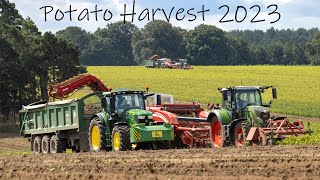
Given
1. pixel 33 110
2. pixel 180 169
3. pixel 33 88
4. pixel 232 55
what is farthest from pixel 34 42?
pixel 232 55

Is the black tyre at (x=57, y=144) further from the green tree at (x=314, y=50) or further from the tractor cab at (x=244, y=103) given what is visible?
the green tree at (x=314, y=50)

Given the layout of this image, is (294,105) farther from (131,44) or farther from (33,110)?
(131,44)

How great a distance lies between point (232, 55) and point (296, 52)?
61.5 ft

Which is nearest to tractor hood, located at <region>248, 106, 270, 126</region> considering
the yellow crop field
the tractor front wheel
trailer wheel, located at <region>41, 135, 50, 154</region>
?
the tractor front wheel

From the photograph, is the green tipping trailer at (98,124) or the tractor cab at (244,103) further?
the tractor cab at (244,103)

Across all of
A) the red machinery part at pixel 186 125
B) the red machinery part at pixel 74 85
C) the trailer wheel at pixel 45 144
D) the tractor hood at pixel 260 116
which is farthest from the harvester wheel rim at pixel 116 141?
the red machinery part at pixel 74 85

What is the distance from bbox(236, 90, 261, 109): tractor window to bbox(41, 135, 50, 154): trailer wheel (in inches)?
320

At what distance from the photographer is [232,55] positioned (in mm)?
135625

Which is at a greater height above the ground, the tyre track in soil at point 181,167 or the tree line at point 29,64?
the tree line at point 29,64

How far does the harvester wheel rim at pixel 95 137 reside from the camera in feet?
80.2

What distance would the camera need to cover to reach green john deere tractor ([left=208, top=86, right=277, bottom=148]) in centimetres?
2350

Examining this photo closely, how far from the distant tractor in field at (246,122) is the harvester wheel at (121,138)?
313 cm

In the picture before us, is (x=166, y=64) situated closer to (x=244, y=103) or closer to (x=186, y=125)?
(x=186, y=125)

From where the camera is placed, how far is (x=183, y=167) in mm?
15234
